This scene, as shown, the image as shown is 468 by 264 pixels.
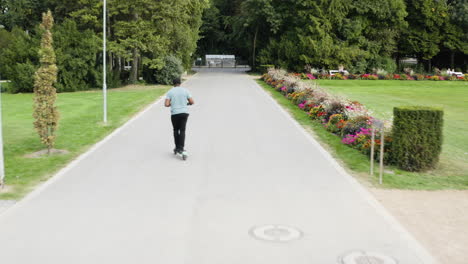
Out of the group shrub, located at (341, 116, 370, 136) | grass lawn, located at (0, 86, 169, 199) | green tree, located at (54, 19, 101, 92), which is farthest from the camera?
green tree, located at (54, 19, 101, 92)

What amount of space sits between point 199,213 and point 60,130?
29.1 feet

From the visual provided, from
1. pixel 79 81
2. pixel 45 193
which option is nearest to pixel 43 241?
pixel 45 193

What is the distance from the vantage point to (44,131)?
421 inches

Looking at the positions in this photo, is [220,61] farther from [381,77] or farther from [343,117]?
[343,117]

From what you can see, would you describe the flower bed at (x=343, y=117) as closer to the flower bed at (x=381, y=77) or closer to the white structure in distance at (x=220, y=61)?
the flower bed at (x=381, y=77)

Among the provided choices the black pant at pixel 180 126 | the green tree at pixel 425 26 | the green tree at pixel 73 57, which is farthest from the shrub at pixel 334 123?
the green tree at pixel 425 26

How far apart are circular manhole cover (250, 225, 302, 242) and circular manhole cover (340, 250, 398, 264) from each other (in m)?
0.76

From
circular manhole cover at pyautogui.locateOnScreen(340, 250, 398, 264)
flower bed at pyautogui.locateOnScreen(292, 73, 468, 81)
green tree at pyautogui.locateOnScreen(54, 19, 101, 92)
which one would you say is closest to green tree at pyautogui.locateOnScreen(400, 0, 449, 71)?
flower bed at pyautogui.locateOnScreen(292, 73, 468, 81)

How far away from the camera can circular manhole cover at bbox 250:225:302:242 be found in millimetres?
5895

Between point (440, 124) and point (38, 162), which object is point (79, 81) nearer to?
point (38, 162)

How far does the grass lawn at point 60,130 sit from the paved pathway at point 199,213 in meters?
Result: 0.56

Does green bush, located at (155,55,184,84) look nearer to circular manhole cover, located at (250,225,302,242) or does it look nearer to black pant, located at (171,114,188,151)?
black pant, located at (171,114,188,151)

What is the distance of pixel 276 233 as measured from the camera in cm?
605

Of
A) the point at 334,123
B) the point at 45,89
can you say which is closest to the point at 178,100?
the point at 45,89
